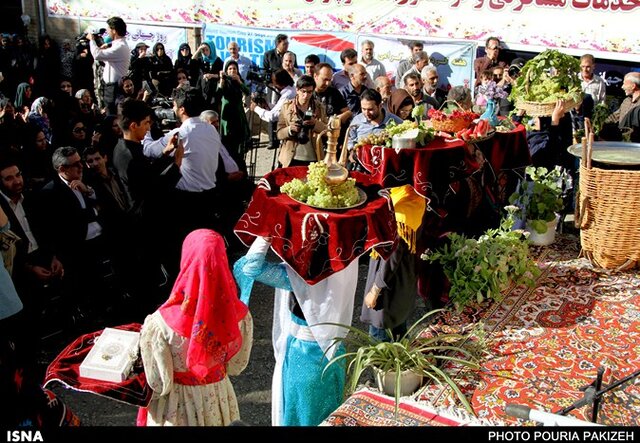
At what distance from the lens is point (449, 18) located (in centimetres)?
1208

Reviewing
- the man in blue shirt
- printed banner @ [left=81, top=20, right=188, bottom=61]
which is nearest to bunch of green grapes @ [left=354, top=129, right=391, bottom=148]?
the man in blue shirt

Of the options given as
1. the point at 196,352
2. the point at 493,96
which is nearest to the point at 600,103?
the point at 493,96

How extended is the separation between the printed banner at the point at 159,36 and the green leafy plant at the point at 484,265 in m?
11.1

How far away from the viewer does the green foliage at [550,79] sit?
6418 mm

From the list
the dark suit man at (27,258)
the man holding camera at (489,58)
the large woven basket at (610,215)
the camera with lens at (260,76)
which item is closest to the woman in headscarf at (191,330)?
the dark suit man at (27,258)

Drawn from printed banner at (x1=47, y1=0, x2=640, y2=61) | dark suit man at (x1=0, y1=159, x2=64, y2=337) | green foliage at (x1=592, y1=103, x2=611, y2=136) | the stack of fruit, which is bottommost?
dark suit man at (x1=0, y1=159, x2=64, y2=337)

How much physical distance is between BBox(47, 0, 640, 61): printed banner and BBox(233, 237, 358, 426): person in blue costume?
8.43 m

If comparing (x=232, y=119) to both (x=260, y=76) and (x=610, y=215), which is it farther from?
(x=610, y=215)

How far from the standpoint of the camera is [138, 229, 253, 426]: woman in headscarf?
11.7ft

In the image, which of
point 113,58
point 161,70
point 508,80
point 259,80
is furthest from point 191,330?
point 161,70

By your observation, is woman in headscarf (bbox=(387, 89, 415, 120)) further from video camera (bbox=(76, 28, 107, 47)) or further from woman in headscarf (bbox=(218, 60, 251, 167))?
video camera (bbox=(76, 28, 107, 47))

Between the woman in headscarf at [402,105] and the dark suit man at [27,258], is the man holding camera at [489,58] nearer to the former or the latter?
the woman in headscarf at [402,105]

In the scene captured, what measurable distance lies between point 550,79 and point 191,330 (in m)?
4.36

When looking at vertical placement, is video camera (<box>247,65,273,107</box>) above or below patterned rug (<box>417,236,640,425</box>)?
above
